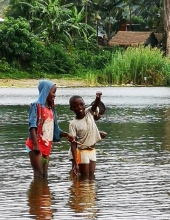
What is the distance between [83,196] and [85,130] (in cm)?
122

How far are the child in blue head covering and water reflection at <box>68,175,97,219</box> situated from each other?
0.49m

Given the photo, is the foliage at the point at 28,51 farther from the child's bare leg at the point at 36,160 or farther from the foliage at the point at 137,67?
the child's bare leg at the point at 36,160

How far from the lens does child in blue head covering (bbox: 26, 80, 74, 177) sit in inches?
330

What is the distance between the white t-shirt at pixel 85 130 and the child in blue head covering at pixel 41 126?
21cm

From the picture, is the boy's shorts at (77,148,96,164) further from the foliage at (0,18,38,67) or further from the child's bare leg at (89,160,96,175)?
the foliage at (0,18,38,67)

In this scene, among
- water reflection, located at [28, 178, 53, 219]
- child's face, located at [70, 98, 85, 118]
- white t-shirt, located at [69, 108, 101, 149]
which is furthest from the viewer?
white t-shirt, located at [69, 108, 101, 149]

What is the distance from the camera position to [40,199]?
7.64m

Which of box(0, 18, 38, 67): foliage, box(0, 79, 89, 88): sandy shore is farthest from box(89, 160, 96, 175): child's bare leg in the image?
box(0, 18, 38, 67): foliage

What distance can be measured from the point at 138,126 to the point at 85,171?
7181mm

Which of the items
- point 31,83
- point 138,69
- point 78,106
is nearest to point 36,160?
point 78,106

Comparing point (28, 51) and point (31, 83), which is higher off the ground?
point (28, 51)

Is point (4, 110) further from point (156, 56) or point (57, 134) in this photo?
point (156, 56)

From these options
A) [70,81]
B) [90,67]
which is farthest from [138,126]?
[90,67]

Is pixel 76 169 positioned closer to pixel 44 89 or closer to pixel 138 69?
pixel 44 89
